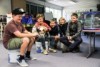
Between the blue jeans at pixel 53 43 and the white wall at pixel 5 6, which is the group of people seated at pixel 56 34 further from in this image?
the white wall at pixel 5 6

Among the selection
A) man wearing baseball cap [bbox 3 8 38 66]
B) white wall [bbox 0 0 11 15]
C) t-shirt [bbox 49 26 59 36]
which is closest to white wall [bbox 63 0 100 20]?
white wall [bbox 0 0 11 15]

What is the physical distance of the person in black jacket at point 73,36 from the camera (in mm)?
4449

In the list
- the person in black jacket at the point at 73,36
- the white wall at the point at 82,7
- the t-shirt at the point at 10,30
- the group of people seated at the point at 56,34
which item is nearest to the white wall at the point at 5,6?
the group of people seated at the point at 56,34

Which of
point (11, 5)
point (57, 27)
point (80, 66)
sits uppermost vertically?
point (11, 5)

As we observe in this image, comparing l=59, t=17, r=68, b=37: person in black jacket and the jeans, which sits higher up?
l=59, t=17, r=68, b=37: person in black jacket

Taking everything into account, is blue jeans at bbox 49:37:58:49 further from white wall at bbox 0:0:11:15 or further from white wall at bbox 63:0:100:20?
white wall at bbox 63:0:100:20

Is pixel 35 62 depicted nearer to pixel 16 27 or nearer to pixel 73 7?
pixel 16 27

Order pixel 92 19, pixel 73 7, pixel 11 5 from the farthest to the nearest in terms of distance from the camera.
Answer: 1. pixel 73 7
2. pixel 11 5
3. pixel 92 19

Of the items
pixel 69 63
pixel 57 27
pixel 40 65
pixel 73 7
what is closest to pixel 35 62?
pixel 40 65

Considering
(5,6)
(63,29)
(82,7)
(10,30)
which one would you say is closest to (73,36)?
(63,29)

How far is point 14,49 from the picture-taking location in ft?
10.7

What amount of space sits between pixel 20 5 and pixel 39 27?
4.06 meters

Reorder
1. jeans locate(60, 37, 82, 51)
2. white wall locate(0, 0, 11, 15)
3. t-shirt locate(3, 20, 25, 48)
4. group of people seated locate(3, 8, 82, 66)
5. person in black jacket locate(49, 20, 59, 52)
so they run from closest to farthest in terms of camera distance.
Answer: t-shirt locate(3, 20, 25, 48) → group of people seated locate(3, 8, 82, 66) → jeans locate(60, 37, 82, 51) → person in black jacket locate(49, 20, 59, 52) → white wall locate(0, 0, 11, 15)

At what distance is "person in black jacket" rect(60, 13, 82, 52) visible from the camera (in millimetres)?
4449
